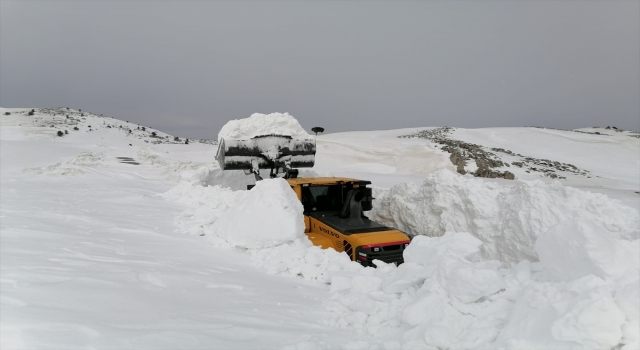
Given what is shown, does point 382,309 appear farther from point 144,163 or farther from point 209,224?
point 144,163

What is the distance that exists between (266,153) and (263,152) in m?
0.08

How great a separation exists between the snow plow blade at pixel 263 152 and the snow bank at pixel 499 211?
250cm

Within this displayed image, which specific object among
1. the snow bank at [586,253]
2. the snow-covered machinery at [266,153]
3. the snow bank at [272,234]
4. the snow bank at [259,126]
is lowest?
the snow bank at [272,234]

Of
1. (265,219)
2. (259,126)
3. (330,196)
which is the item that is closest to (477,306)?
(265,219)

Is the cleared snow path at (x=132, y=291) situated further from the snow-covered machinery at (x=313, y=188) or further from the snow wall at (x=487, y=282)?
the snow-covered machinery at (x=313, y=188)

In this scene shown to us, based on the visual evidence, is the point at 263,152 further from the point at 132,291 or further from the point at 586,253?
the point at 586,253

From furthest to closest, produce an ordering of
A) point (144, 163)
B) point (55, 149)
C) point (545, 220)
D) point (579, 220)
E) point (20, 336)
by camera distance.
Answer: point (55, 149) < point (144, 163) < point (545, 220) < point (579, 220) < point (20, 336)

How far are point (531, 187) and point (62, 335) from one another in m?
6.93

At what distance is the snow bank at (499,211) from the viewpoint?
21.2 feet

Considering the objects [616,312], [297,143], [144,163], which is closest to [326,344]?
[616,312]

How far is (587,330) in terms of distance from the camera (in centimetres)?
232

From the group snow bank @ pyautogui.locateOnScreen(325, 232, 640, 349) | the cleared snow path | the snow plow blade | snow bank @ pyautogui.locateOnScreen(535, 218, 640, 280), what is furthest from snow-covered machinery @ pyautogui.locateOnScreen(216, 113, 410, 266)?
snow bank @ pyautogui.locateOnScreen(535, 218, 640, 280)

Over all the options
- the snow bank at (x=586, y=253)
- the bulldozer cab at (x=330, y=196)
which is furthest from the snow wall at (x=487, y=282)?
the bulldozer cab at (x=330, y=196)

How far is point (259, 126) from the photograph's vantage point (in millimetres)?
9805
